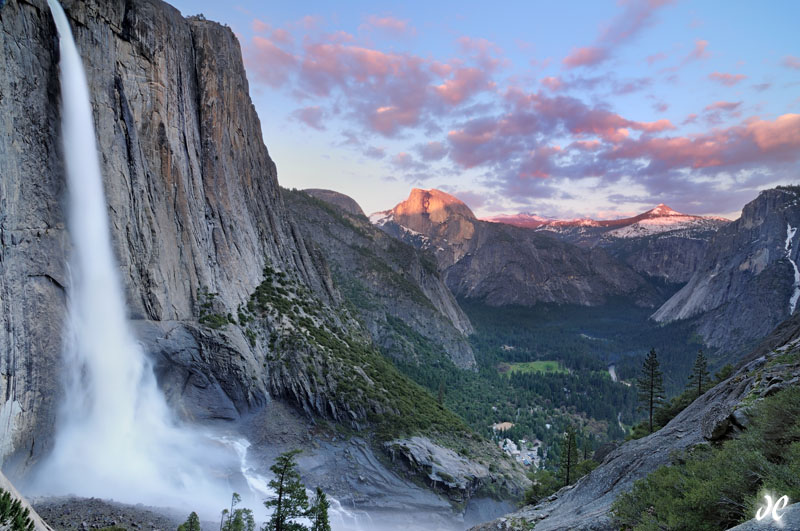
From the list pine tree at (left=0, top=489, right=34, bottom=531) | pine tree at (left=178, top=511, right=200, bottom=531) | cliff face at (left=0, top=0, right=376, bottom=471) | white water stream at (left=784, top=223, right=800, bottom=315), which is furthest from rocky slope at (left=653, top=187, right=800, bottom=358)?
pine tree at (left=0, top=489, right=34, bottom=531)

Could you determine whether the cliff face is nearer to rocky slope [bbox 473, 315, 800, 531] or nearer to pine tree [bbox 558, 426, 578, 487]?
pine tree [bbox 558, 426, 578, 487]

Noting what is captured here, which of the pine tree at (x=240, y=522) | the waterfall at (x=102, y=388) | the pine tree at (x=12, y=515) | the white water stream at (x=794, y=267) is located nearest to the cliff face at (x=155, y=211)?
the waterfall at (x=102, y=388)

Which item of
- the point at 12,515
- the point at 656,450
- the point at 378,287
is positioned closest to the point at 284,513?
the point at 12,515

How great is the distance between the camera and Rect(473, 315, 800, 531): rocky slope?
44.6 feet

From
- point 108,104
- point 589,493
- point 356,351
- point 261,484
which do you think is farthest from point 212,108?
point 589,493

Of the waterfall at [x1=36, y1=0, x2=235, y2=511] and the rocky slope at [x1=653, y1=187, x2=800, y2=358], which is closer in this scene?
the waterfall at [x1=36, y1=0, x2=235, y2=511]

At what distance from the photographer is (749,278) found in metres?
153

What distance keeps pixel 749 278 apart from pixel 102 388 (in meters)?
191

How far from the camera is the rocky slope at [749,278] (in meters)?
133

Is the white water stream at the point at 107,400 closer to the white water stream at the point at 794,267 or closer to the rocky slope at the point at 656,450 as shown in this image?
the rocky slope at the point at 656,450

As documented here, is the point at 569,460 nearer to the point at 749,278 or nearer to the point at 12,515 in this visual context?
the point at 12,515

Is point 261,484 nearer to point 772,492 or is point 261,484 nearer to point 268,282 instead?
point 268,282

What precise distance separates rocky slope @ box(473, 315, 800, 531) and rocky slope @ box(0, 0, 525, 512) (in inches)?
800

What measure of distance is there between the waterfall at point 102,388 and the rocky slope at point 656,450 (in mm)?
20118
